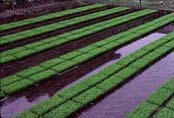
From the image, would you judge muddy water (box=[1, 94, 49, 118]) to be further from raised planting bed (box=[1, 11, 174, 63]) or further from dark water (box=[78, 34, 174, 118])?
raised planting bed (box=[1, 11, 174, 63])

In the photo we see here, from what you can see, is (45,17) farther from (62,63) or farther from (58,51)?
(62,63)

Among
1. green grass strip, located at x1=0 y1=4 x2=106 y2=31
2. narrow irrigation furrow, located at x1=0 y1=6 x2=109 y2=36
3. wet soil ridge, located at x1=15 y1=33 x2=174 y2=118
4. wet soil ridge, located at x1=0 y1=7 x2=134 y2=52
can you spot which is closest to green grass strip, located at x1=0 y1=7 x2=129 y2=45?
wet soil ridge, located at x1=0 y1=7 x2=134 y2=52

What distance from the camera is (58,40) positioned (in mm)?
17844

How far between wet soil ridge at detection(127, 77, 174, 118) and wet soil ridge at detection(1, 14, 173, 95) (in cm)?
426

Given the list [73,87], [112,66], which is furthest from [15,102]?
[112,66]

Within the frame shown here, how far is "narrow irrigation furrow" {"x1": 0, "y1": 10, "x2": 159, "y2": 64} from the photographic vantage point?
50.8ft

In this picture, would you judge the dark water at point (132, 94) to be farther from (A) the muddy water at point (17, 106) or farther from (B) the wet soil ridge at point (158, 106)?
(A) the muddy water at point (17, 106)

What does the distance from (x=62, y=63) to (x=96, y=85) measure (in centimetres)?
284

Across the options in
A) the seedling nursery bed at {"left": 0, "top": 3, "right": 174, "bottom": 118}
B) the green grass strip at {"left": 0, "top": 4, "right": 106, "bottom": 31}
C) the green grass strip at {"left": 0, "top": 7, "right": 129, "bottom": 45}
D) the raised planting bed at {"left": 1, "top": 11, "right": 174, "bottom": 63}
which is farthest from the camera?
the green grass strip at {"left": 0, "top": 4, "right": 106, "bottom": 31}

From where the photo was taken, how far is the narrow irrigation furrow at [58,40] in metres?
15.5

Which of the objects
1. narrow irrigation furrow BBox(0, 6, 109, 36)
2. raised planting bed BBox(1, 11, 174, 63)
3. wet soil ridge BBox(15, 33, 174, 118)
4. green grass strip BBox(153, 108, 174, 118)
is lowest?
green grass strip BBox(153, 108, 174, 118)

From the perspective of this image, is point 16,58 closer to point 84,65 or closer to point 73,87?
point 84,65

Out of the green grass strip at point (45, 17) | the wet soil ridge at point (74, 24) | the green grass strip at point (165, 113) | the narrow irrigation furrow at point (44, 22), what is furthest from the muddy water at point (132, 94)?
the green grass strip at point (45, 17)

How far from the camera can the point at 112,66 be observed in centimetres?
1367
